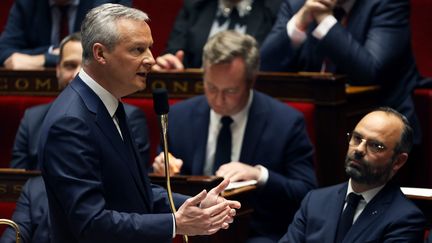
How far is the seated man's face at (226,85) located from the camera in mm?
2283

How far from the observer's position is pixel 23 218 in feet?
6.59

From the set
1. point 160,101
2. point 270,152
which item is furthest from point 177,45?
point 160,101

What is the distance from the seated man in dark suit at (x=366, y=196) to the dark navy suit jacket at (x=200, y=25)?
2.98ft

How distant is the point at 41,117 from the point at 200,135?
41 centimetres

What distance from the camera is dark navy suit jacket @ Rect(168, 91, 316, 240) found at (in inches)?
88.1

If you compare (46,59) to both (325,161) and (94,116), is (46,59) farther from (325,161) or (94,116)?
(94,116)

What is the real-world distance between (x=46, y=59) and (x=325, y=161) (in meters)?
0.89

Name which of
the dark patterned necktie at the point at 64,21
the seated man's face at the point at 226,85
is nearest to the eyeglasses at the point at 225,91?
the seated man's face at the point at 226,85

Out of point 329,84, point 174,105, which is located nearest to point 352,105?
point 329,84

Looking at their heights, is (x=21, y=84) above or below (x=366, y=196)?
below

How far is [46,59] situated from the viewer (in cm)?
282

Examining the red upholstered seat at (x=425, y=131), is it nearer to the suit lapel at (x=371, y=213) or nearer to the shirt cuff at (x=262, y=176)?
the shirt cuff at (x=262, y=176)

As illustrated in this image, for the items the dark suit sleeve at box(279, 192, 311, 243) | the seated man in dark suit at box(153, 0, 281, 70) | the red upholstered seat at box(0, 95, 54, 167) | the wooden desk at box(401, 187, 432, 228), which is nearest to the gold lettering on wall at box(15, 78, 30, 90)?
the red upholstered seat at box(0, 95, 54, 167)

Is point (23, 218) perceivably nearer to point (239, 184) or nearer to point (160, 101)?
point (239, 184)
